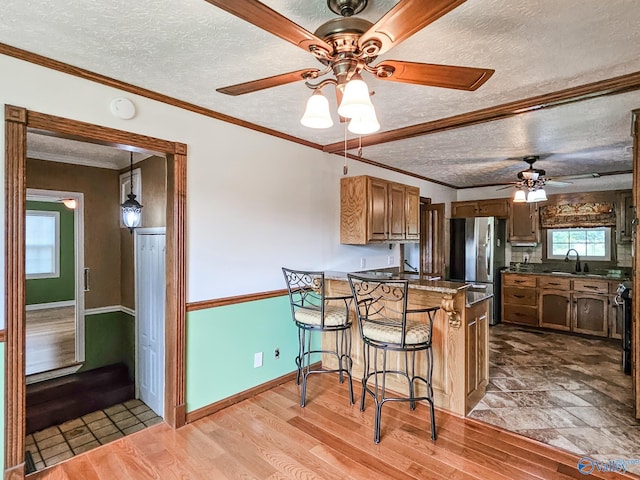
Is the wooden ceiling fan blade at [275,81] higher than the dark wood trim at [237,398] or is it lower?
higher

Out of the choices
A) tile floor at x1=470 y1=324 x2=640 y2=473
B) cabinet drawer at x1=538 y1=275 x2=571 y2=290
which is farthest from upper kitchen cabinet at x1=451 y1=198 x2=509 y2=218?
tile floor at x1=470 y1=324 x2=640 y2=473

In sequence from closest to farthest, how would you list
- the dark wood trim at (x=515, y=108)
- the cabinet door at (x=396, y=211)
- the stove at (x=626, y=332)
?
1. the dark wood trim at (x=515, y=108)
2. the stove at (x=626, y=332)
3. the cabinet door at (x=396, y=211)

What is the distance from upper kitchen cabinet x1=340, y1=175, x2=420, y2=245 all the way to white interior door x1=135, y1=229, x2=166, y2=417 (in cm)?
196

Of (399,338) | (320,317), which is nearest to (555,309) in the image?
(399,338)

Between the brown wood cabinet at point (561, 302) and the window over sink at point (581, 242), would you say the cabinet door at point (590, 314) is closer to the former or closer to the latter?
the brown wood cabinet at point (561, 302)

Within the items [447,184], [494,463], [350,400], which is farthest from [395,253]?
[494,463]

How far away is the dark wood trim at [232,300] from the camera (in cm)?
268

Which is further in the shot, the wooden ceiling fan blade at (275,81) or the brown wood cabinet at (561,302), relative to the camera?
the brown wood cabinet at (561,302)

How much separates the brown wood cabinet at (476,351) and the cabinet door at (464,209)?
3.65 meters

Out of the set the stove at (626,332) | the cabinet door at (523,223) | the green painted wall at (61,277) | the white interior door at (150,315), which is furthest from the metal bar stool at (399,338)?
the green painted wall at (61,277)

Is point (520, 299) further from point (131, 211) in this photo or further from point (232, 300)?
point (131, 211)

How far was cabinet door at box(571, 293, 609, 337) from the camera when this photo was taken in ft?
15.8

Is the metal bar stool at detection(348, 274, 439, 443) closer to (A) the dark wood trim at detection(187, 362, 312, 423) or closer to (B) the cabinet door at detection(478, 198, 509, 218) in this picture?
(A) the dark wood trim at detection(187, 362, 312, 423)

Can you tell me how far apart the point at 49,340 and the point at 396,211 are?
195 inches
